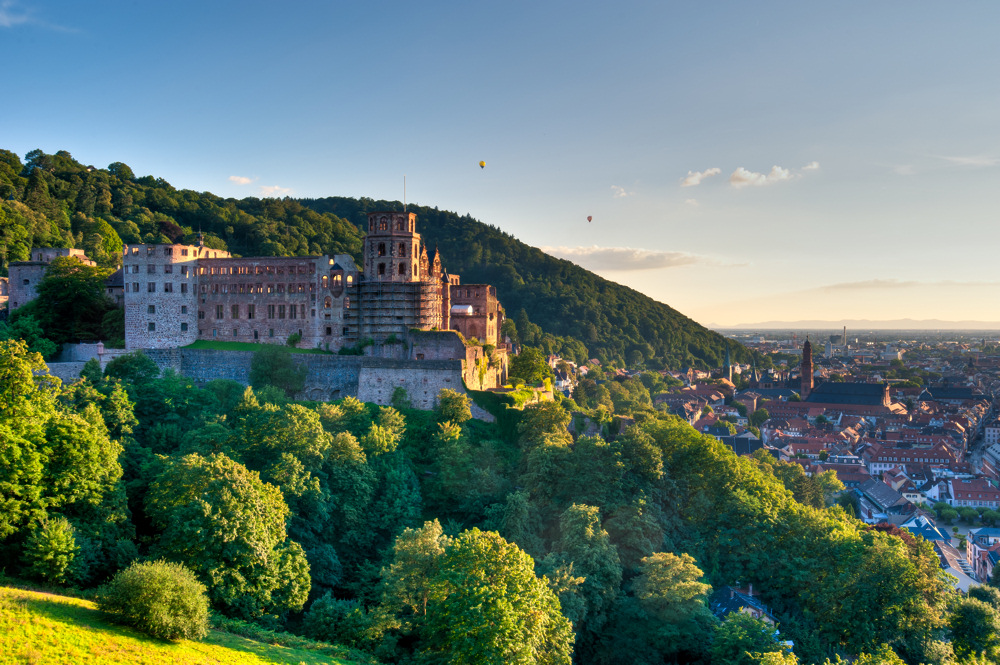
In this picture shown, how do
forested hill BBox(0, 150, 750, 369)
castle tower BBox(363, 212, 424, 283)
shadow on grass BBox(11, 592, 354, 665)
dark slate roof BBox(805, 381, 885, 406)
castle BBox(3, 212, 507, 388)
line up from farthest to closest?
dark slate roof BBox(805, 381, 885, 406) < forested hill BBox(0, 150, 750, 369) < castle tower BBox(363, 212, 424, 283) < castle BBox(3, 212, 507, 388) < shadow on grass BBox(11, 592, 354, 665)

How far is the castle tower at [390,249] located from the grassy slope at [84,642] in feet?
121

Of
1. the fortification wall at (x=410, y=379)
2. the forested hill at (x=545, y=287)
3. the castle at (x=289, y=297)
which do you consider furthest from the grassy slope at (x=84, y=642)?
the forested hill at (x=545, y=287)

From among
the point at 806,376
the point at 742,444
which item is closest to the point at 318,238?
the point at 742,444

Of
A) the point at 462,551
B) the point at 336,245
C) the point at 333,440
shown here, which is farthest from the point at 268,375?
Answer: the point at 336,245

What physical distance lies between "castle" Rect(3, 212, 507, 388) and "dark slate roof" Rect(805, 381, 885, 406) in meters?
107

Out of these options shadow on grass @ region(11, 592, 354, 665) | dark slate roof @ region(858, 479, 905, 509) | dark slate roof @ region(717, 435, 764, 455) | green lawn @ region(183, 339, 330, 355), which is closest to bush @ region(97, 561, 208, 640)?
shadow on grass @ region(11, 592, 354, 665)

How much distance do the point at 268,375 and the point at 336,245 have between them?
6037cm

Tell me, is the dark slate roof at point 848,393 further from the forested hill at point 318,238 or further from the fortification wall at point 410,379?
the fortification wall at point 410,379

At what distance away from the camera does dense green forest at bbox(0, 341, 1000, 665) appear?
24.7 meters

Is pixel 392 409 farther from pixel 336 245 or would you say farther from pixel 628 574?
pixel 336 245

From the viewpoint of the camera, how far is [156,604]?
20.5 metres

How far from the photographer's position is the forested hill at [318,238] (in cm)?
8031

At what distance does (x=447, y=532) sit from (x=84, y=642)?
18.9 metres

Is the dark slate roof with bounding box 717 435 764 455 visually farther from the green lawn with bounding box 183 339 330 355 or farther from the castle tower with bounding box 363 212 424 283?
the green lawn with bounding box 183 339 330 355
